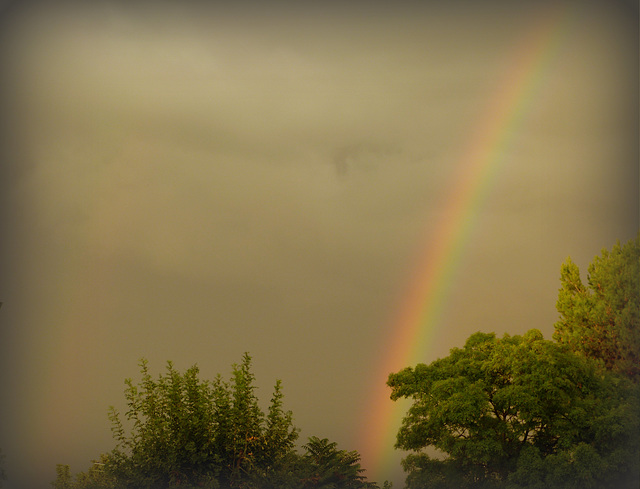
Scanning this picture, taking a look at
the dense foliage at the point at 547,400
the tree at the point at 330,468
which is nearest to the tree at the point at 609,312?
the dense foliage at the point at 547,400

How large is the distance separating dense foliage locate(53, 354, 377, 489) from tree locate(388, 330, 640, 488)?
285 inches

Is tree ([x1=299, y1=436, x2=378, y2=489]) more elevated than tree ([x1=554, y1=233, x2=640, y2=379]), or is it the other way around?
tree ([x1=554, y1=233, x2=640, y2=379])

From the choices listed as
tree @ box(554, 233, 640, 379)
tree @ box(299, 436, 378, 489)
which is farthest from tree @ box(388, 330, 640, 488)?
tree @ box(299, 436, 378, 489)

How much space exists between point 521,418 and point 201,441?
10.2 meters

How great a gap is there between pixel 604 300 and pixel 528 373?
3423mm

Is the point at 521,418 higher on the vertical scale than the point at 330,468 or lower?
higher

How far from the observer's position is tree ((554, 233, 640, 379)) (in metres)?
17.9

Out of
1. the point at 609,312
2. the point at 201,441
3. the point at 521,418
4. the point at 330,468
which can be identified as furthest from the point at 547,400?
the point at 201,441

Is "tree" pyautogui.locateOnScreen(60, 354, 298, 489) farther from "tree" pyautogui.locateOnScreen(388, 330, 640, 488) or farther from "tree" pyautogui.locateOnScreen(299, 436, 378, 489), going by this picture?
"tree" pyautogui.locateOnScreen(388, 330, 640, 488)

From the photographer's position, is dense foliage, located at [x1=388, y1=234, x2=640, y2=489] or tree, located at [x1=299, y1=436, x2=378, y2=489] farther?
dense foliage, located at [x1=388, y1=234, x2=640, y2=489]

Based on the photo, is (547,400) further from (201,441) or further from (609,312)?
(201,441)

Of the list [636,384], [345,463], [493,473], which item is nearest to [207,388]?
[345,463]

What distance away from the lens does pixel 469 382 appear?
18438 millimetres

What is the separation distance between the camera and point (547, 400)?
17.4 m
